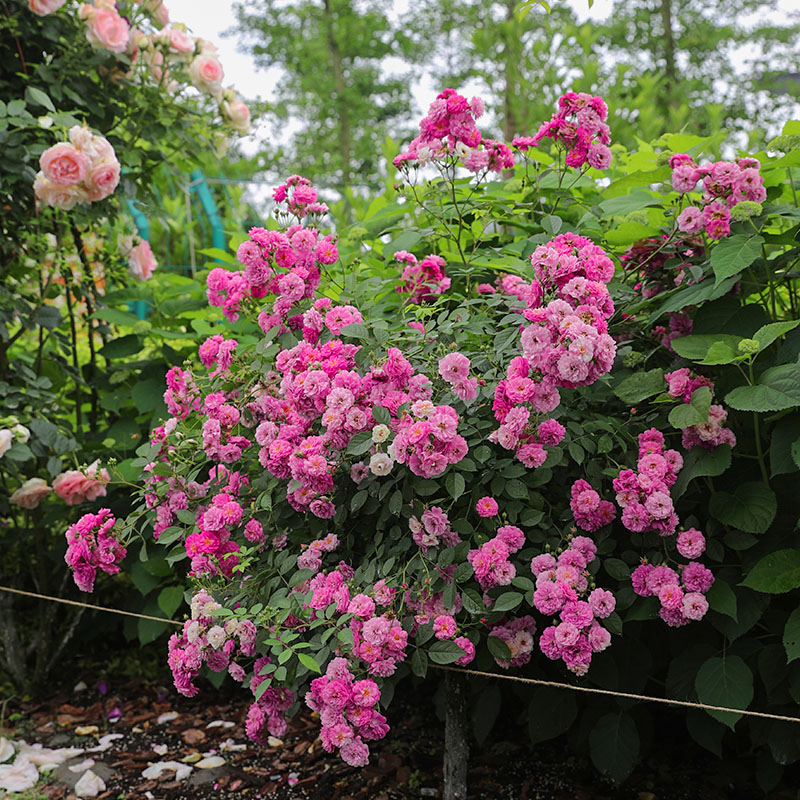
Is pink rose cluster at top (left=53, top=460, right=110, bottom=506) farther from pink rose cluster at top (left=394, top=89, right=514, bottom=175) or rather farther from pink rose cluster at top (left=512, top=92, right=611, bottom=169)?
pink rose cluster at top (left=512, top=92, right=611, bottom=169)

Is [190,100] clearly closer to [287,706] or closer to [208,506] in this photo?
[208,506]

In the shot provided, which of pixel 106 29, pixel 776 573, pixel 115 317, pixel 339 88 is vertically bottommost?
pixel 776 573

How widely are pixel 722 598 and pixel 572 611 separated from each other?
305 millimetres

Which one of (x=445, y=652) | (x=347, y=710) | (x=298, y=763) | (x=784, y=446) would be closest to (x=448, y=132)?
(x=784, y=446)

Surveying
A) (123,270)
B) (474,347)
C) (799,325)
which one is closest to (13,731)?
(123,270)

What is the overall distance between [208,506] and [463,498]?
1.80ft

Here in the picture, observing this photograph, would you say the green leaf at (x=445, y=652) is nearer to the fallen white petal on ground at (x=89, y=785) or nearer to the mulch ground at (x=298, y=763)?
the mulch ground at (x=298, y=763)

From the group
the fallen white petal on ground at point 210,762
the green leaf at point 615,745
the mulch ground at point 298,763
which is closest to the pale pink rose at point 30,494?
the mulch ground at point 298,763

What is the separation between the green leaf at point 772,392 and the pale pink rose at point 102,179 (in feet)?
5.63

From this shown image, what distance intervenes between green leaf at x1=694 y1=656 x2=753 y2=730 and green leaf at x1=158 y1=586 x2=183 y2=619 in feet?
4.51

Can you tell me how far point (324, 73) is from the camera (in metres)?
11.5

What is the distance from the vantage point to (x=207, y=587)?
1.57 metres

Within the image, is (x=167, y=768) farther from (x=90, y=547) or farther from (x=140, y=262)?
(x=140, y=262)

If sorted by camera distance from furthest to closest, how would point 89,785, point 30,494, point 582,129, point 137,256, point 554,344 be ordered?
point 137,256, point 30,494, point 89,785, point 582,129, point 554,344
